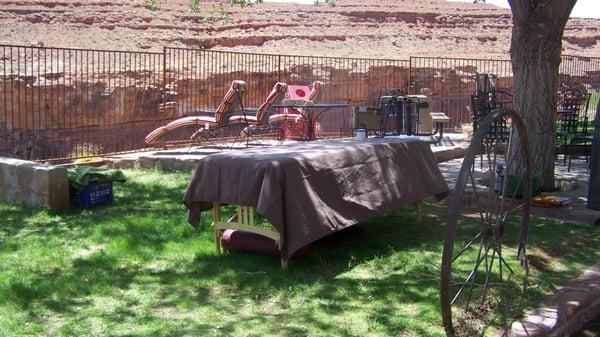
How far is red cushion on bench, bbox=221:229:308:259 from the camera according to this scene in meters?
5.81

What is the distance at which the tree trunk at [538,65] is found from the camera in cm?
821

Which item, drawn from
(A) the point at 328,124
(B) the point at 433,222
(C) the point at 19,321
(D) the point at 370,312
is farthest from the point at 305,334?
(A) the point at 328,124

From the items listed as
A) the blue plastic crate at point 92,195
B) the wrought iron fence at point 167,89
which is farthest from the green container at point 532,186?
the wrought iron fence at point 167,89

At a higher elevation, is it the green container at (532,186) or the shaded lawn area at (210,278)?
the green container at (532,186)

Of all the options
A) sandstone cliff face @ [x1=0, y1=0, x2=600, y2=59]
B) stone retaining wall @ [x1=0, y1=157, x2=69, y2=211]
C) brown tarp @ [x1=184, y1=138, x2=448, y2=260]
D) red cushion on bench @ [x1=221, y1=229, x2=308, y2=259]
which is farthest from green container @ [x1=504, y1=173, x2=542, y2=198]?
sandstone cliff face @ [x1=0, y1=0, x2=600, y2=59]

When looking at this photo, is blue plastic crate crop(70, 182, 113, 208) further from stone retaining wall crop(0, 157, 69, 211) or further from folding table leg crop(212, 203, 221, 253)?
folding table leg crop(212, 203, 221, 253)

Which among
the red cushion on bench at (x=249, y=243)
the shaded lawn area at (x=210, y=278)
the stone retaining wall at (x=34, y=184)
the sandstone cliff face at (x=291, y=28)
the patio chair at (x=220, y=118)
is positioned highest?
the sandstone cliff face at (x=291, y=28)

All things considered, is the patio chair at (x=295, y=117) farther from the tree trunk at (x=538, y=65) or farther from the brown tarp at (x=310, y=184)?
the brown tarp at (x=310, y=184)

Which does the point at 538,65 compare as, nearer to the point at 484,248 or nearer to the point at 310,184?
the point at 484,248

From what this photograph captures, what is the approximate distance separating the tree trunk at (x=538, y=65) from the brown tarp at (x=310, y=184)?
8.10 ft

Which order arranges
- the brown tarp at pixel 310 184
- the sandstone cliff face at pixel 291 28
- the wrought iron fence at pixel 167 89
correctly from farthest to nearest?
the sandstone cliff face at pixel 291 28, the wrought iron fence at pixel 167 89, the brown tarp at pixel 310 184

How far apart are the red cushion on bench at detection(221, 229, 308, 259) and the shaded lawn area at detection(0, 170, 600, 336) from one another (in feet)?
0.26

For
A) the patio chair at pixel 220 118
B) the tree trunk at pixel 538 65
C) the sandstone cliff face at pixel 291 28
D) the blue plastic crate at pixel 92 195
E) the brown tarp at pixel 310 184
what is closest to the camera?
the brown tarp at pixel 310 184

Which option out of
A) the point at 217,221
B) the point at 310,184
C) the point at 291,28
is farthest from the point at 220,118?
the point at 291,28
